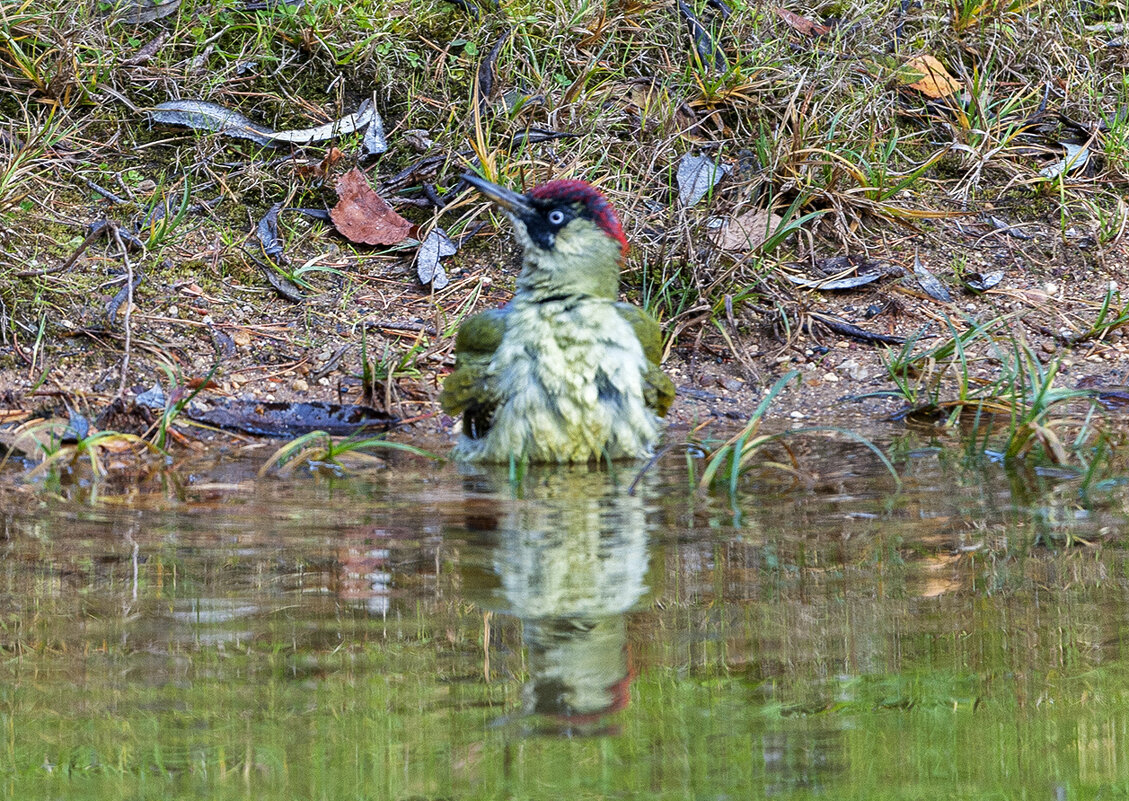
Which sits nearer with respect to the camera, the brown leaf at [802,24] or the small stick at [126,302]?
the small stick at [126,302]

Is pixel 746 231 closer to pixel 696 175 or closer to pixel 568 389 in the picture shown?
pixel 696 175

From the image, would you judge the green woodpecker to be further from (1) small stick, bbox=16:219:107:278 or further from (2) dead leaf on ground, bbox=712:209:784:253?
(1) small stick, bbox=16:219:107:278

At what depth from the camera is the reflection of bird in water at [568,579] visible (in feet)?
7.18

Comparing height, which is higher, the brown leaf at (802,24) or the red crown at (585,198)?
the brown leaf at (802,24)

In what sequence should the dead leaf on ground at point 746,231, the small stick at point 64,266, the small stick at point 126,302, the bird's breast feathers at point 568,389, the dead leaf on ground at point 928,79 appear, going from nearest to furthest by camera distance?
the bird's breast feathers at point 568,389 → the small stick at point 126,302 → the small stick at point 64,266 → the dead leaf on ground at point 746,231 → the dead leaf on ground at point 928,79

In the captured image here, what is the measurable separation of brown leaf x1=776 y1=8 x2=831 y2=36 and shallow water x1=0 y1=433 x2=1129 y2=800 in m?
4.40

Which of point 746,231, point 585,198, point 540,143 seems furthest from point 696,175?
point 585,198

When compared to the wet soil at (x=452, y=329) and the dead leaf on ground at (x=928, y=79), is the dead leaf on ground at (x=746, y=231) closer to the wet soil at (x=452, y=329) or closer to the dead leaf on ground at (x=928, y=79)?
the wet soil at (x=452, y=329)

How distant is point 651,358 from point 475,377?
2.23ft

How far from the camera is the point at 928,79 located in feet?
24.6

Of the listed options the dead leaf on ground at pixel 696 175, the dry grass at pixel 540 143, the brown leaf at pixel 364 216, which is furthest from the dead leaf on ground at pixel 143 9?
the dead leaf on ground at pixel 696 175

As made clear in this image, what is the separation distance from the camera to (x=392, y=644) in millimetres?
2398

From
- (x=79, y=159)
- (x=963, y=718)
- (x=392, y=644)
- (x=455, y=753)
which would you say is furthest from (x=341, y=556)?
(x=79, y=159)

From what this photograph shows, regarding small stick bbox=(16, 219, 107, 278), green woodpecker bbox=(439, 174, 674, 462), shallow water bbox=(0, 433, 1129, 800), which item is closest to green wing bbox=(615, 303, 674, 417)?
green woodpecker bbox=(439, 174, 674, 462)
